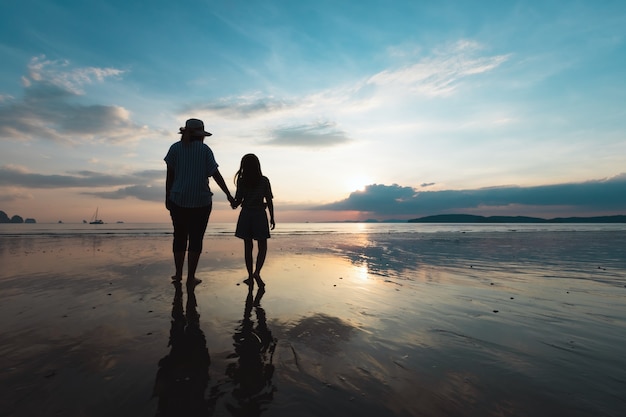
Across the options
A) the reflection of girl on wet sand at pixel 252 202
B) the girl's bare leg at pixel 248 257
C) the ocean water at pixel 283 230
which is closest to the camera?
the girl's bare leg at pixel 248 257

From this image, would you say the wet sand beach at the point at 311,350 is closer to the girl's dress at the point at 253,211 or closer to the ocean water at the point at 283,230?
the girl's dress at the point at 253,211

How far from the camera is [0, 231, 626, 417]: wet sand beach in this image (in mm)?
2086

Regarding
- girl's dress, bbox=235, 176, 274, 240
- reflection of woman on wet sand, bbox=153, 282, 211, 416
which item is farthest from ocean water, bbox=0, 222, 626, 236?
reflection of woman on wet sand, bbox=153, 282, 211, 416

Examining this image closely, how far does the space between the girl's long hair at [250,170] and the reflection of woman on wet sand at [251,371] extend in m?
3.55

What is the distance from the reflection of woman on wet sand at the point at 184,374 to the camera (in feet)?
6.57

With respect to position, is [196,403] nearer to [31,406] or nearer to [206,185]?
[31,406]

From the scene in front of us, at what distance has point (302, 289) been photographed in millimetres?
5914

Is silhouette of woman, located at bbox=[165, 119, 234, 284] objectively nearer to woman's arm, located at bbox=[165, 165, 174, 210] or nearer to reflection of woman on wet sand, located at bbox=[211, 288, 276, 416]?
woman's arm, located at bbox=[165, 165, 174, 210]

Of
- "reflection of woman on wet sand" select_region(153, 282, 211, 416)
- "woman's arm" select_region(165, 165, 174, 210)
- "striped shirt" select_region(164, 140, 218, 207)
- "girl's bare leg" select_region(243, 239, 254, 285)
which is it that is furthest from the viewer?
"girl's bare leg" select_region(243, 239, 254, 285)

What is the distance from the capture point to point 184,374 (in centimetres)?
242

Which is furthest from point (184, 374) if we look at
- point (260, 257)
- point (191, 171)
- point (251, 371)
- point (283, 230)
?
point (283, 230)

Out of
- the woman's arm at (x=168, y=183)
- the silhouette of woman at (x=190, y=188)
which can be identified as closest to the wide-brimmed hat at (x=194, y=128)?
Answer: the silhouette of woman at (x=190, y=188)

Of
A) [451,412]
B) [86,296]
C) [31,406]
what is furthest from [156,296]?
[451,412]

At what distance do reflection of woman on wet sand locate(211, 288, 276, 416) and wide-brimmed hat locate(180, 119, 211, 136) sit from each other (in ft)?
12.2
